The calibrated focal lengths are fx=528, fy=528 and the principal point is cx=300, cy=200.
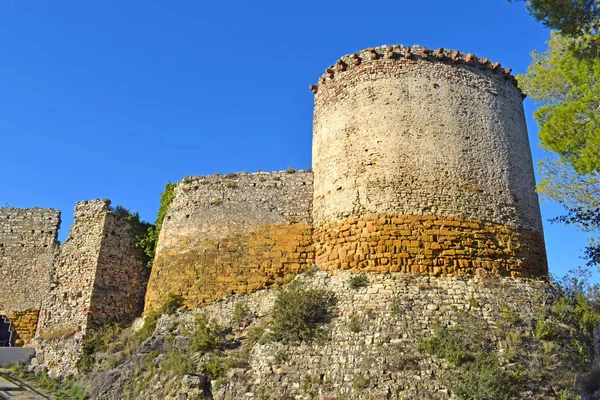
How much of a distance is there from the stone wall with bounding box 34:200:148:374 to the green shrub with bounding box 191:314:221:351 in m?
4.72

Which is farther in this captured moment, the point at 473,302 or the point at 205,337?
the point at 205,337

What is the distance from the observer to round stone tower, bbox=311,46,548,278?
12008 millimetres

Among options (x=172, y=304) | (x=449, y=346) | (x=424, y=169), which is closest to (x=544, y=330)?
(x=449, y=346)

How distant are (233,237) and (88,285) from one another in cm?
511

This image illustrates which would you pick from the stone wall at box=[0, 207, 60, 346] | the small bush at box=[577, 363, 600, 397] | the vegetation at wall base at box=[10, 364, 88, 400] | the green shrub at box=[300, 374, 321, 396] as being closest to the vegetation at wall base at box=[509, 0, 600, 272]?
the small bush at box=[577, 363, 600, 397]

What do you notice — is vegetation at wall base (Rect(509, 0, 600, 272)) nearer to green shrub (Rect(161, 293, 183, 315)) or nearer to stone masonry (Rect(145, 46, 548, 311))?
stone masonry (Rect(145, 46, 548, 311))

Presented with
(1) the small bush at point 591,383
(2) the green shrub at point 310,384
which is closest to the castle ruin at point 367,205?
(2) the green shrub at point 310,384

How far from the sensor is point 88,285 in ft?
52.0

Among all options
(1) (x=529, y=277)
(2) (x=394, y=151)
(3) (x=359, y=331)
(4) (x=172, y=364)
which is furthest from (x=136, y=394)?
(1) (x=529, y=277)

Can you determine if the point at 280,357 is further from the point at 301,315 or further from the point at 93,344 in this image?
the point at 93,344

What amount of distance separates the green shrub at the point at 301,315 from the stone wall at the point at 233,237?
55.2 inches

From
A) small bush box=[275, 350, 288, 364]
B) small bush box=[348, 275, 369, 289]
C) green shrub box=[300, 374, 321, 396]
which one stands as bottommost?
green shrub box=[300, 374, 321, 396]

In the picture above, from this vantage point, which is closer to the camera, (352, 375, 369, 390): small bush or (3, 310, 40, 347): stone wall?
(352, 375, 369, 390): small bush

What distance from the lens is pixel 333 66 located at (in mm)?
14750
